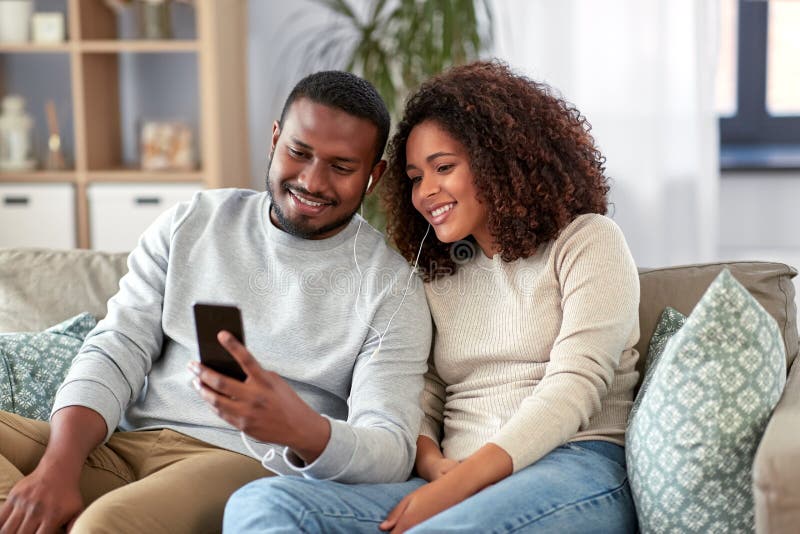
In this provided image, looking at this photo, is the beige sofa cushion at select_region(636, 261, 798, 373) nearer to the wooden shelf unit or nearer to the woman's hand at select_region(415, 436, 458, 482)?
the woman's hand at select_region(415, 436, 458, 482)

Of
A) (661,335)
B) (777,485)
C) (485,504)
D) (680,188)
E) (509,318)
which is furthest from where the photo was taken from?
(680,188)

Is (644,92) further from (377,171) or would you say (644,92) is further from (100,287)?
(100,287)

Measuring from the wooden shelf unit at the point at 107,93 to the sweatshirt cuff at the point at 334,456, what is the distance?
1961 mm

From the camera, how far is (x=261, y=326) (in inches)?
65.7

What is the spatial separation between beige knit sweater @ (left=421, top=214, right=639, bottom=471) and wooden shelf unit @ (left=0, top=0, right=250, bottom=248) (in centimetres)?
172

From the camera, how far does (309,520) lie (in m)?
1.33

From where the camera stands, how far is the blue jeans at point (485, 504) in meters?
1.33

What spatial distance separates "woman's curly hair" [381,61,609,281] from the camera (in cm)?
166

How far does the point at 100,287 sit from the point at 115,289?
31 millimetres

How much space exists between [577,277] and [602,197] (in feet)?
0.72

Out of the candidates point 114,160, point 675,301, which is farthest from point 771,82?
point 114,160

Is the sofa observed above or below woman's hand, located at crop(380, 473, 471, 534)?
above

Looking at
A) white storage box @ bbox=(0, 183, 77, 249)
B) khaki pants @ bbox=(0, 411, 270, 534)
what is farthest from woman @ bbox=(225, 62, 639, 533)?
white storage box @ bbox=(0, 183, 77, 249)

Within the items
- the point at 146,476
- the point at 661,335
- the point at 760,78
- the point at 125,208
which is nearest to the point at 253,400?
the point at 146,476
